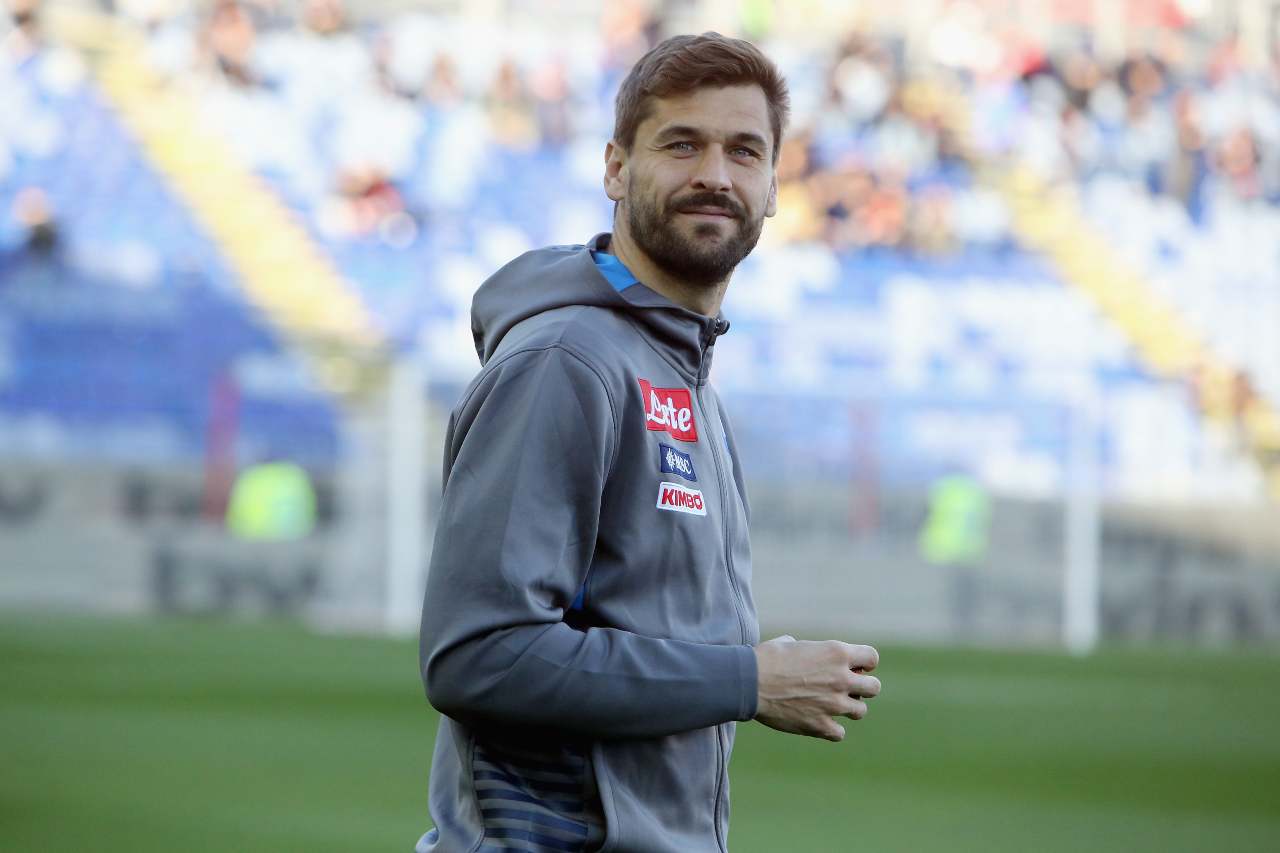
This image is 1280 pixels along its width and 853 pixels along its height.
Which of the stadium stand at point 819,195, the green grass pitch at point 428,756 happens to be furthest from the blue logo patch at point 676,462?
the stadium stand at point 819,195

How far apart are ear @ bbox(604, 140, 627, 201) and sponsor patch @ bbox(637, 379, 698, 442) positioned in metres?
0.23

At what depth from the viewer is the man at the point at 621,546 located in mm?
1517

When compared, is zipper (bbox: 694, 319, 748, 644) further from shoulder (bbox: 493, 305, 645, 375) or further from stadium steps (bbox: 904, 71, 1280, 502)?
stadium steps (bbox: 904, 71, 1280, 502)

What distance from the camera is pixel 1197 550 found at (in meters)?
12.0

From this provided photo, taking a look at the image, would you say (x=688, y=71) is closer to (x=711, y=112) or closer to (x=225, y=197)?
(x=711, y=112)

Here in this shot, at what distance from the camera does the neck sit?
1735 mm

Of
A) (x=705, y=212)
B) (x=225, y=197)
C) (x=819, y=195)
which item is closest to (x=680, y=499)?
(x=705, y=212)

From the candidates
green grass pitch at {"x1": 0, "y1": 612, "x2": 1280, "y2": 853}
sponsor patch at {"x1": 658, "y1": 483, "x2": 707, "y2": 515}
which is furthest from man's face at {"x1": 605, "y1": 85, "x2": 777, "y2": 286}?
green grass pitch at {"x1": 0, "y1": 612, "x2": 1280, "y2": 853}

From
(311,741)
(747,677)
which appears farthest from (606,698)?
(311,741)

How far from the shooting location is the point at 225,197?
15.5 meters

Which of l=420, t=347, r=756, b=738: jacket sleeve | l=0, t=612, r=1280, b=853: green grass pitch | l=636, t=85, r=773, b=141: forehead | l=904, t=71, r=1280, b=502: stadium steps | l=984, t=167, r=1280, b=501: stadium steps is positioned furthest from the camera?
l=904, t=71, r=1280, b=502: stadium steps

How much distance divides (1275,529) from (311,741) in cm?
861

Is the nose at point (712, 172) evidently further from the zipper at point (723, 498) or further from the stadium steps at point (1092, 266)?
the stadium steps at point (1092, 266)

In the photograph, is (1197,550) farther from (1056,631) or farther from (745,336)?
(745,336)
